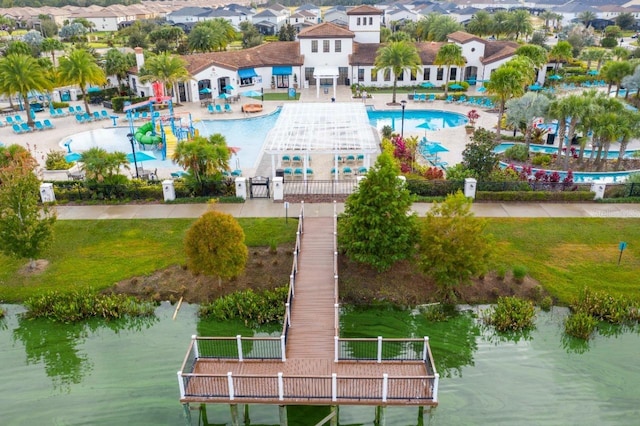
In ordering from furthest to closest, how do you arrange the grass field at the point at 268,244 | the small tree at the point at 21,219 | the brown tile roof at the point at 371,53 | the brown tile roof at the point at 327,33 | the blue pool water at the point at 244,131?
the brown tile roof at the point at 371,53, the brown tile roof at the point at 327,33, the blue pool water at the point at 244,131, the grass field at the point at 268,244, the small tree at the point at 21,219

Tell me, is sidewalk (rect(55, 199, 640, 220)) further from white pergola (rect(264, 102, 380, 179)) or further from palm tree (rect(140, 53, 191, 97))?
palm tree (rect(140, 53, 191, 97))

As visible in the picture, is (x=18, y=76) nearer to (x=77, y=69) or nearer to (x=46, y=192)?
(x=77, y=69)

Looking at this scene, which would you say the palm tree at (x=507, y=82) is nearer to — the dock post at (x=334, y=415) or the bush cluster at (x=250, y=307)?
the bush cluster at (x=250, y=307)

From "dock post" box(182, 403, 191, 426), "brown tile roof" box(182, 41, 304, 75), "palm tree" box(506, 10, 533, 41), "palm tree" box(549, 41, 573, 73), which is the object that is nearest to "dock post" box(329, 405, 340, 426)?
"dock post" box(182, 403, 191, 426)

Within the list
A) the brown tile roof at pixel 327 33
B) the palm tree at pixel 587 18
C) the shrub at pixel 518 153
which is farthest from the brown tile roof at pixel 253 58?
the palm tree at pixel 587 18

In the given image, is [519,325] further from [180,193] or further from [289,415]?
[180,193]

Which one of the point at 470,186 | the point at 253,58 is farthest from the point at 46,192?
the point at 253,58
